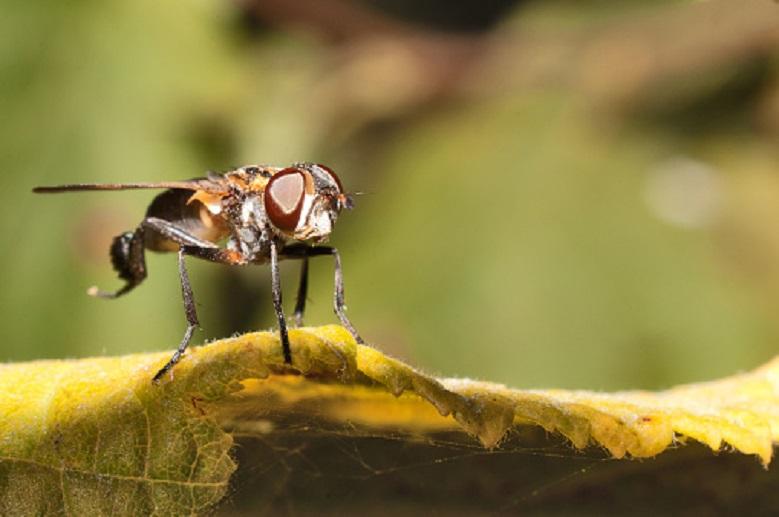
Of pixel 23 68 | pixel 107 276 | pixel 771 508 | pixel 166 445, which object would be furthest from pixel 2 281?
pixel 771 508

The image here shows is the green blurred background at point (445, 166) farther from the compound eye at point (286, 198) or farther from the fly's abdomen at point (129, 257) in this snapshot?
the compound eye at point (286, 198)

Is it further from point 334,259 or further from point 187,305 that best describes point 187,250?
point 334,259

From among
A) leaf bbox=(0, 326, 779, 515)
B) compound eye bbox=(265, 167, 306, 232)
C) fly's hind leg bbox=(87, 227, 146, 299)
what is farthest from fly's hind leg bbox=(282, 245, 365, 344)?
leaf bbox=(0, 326, 779, 515)

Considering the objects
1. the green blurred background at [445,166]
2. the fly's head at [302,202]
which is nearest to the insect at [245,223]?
the fly's head at [302,202]

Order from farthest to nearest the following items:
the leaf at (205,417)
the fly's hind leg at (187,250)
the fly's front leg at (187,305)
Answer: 1. the fly's hind leg at (187,250)
2. the fly's front leg at (187,305)
3. the leaf at (205,417)

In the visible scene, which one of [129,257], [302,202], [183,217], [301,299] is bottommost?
[301,299]

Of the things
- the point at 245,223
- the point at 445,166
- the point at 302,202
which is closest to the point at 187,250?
the point at 245,223

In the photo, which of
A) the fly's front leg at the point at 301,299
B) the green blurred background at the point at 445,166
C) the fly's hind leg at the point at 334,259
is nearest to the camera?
the fly's hind leg at the point at 334,259
